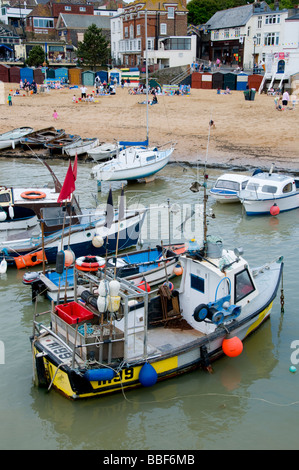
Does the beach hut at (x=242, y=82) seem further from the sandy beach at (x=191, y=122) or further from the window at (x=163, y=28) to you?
the window at (x=163, y=28)

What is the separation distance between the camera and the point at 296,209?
992 inches

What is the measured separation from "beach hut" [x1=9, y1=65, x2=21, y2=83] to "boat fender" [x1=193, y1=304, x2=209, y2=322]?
6254 centimetres

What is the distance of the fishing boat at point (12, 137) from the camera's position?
38500mm

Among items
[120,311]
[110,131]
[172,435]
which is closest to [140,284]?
[120,311]

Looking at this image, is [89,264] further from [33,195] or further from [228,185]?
[228,185]

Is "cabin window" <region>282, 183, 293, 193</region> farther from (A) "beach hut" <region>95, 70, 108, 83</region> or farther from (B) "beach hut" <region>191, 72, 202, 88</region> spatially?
(A) "beach hut" <region>95, 70, 108, 83</region>

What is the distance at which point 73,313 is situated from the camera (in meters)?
12.0

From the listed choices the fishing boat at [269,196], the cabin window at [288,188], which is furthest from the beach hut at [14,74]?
the cabin window at [288,188]

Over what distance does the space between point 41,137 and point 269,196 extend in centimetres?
2119

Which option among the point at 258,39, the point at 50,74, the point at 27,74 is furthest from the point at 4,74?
the point at 258,39

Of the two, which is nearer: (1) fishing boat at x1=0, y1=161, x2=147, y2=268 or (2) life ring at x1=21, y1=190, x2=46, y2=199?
(1) fishing boat at x1=0, y1=161, x2=147, y2=268

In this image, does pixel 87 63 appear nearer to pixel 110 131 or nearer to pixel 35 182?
pixel 110 131

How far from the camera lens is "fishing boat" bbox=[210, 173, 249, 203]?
2514 cm

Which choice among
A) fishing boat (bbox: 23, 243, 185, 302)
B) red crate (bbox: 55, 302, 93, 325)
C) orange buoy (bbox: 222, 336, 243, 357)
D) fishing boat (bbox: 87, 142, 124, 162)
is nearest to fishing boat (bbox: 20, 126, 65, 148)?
fishing boat (bbox: 87, 142, 124, 162)
